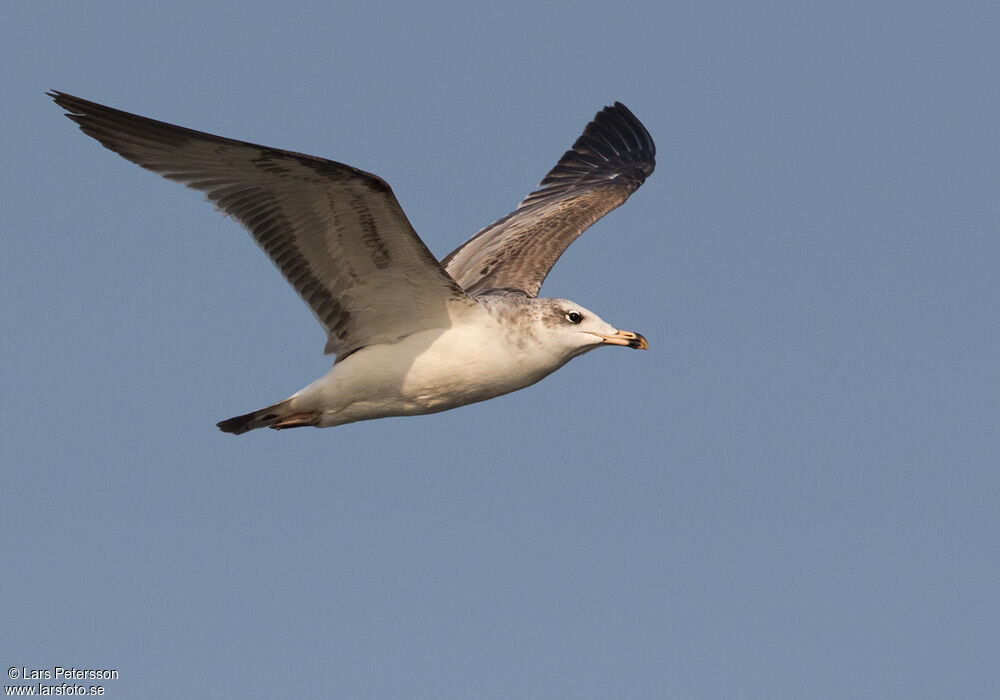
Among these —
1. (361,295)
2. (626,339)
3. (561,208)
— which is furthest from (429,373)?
(561,208)

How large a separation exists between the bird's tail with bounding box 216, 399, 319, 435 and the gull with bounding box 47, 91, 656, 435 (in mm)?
12

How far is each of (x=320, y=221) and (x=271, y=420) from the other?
1.97 meters

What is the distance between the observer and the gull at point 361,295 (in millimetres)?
9227

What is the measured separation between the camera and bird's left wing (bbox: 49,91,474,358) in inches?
360

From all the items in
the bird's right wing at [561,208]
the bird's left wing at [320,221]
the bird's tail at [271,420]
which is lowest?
the bird's tail at [271,420]

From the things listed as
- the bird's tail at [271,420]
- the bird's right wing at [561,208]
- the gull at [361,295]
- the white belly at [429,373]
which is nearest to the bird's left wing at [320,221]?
the gull at [361,295]

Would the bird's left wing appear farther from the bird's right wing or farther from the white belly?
the bird's right wing

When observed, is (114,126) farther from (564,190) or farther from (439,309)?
(564,190)

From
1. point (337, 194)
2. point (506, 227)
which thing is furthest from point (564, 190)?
point (337, 194)

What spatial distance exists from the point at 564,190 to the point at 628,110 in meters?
2.65

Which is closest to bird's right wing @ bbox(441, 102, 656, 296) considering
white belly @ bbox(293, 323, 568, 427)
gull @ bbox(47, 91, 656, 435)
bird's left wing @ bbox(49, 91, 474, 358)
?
gull @ bbox(47, 91, 656, 435)

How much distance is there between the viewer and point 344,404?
10.6 metres

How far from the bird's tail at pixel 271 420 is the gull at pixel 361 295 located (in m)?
0.01

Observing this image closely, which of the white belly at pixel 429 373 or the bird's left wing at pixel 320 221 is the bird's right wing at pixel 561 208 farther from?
the bird's left wing at pixel 320 221
